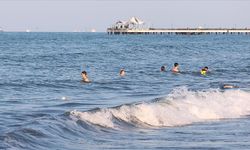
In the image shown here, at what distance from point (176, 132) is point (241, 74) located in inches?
903

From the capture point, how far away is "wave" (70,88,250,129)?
1755 centimetres

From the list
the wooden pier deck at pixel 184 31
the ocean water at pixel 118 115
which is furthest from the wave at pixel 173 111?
the wooden pier deck at pixel 184 31

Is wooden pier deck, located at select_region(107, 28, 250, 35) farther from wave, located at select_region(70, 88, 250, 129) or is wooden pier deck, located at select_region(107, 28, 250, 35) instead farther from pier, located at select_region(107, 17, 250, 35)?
wave, located at select_region(70, 88, 250, 129)

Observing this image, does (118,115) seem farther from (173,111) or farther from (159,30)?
(159,30)

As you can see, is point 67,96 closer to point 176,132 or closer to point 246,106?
point 246,106

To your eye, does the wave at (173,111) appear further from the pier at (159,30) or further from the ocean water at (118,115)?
the pier at (159,30)

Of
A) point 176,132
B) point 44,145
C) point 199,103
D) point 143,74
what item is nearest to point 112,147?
point 44,145

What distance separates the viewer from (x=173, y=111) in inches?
770

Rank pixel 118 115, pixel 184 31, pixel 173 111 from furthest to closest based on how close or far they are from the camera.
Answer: pixel 184 31
pixel 173 111
pixel 118 115

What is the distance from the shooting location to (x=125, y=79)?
32500 millimetres

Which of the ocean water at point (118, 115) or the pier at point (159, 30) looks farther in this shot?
the pier at point (159, 30)

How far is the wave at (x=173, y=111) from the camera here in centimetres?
1755

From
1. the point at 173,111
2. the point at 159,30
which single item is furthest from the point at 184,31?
the point at 173,111

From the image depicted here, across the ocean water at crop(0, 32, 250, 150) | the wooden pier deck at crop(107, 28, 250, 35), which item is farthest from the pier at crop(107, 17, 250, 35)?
the ocean water at crop(0, 32, 250, 150)
